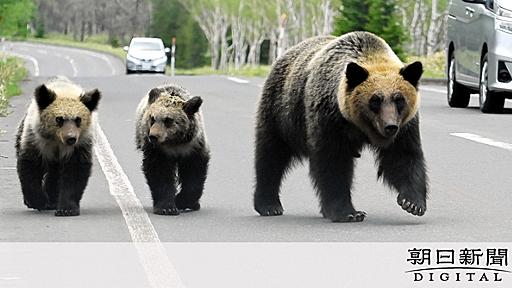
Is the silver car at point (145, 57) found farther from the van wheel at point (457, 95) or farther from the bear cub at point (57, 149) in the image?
the bear cub at point (57, 149)

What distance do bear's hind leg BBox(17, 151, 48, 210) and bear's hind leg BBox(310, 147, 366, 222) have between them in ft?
7.44

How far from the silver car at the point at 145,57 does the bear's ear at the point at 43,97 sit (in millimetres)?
48515

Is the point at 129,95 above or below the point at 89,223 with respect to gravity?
below

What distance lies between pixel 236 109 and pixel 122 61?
251 ft

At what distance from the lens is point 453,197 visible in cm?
1235

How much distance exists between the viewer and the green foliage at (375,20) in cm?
4781

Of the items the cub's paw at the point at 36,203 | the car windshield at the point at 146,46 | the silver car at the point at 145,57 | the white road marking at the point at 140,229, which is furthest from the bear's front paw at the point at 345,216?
the car windshield at the point at 146,46

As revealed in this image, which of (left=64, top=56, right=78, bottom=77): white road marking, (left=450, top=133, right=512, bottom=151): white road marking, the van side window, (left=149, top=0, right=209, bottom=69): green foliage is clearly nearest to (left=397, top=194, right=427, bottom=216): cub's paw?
(left=450, top=133, right=512, bottom=151): white road marking

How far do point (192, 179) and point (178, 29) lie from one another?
10944cm
